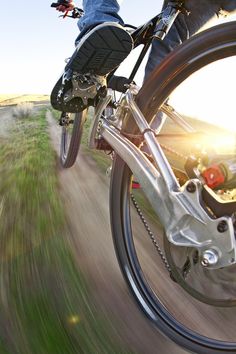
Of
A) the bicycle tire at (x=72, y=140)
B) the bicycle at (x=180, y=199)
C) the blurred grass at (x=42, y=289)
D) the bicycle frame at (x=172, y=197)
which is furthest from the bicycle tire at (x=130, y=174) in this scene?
the bicycle tire at (x=72, y=140)

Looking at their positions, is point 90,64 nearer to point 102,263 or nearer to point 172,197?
point 172,197

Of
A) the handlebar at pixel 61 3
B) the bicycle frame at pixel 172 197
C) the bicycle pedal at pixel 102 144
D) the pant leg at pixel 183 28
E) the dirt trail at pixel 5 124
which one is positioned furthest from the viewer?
the dirt trail at pixel 5 124

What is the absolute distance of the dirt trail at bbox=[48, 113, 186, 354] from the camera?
5.85 feet

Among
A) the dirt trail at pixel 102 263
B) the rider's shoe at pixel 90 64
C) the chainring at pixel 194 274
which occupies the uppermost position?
the rider's shoe at pixel 90 64

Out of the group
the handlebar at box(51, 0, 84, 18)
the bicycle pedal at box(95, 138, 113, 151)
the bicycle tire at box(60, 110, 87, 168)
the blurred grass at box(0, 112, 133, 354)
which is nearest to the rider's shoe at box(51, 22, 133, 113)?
the bicycle pedal at box(95, 138, 113, 151)

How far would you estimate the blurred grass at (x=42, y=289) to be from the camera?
166 cm

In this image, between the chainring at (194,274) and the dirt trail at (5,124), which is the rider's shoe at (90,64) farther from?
the dirt trail at (5,124)

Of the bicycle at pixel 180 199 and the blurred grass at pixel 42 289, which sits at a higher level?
the bicycle at pixel 180 199

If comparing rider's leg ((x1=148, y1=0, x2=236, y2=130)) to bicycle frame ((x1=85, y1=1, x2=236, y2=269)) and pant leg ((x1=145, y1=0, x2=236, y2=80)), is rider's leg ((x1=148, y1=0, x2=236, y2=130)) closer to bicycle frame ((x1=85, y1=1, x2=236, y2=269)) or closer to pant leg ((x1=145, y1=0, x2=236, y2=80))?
pant leg ((x1=145, y1=0, x2=236, y2=80))

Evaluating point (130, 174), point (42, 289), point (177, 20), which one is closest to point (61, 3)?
point (177, 20)

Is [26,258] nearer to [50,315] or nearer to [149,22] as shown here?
[50,315]

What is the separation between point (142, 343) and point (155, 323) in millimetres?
119

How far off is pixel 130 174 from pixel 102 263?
0.66 metres

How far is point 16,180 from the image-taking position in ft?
13.0
